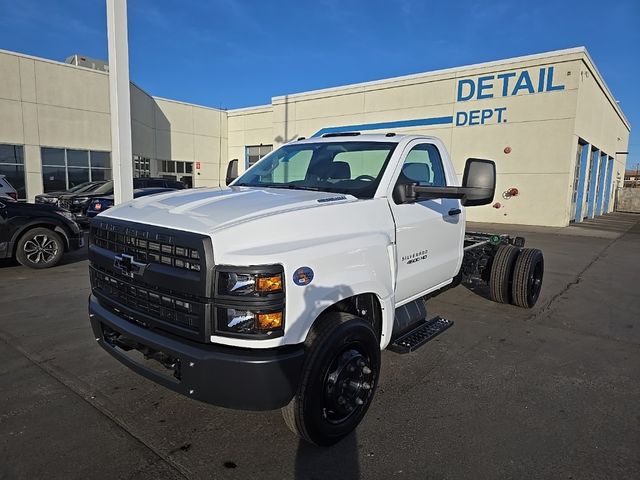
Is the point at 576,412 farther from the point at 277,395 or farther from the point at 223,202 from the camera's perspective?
the point at 223,202

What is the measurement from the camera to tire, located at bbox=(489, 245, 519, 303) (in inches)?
226

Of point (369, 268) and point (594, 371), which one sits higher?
point (369, 268)

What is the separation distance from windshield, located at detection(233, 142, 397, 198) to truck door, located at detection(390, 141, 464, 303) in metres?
0.23

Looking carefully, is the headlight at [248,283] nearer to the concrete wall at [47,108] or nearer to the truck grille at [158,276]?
the truck grille at [158,276]

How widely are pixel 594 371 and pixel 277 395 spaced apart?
3.18m

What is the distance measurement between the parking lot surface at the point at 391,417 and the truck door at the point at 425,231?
80cm

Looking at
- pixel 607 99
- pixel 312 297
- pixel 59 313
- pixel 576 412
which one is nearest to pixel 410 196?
pixel 312 297

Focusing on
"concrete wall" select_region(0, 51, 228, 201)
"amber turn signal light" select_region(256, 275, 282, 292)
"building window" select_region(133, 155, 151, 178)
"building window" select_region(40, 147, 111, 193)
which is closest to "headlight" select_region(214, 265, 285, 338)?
"amber turn signal light" select_region(256, 275, 282, 292)

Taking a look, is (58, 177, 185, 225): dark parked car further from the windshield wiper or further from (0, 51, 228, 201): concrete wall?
the windshield wiper

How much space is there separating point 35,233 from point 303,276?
24.1 ft

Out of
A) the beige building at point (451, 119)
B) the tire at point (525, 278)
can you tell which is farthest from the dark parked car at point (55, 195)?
the tire at point (525, 278)

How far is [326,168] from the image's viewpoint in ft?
12.8

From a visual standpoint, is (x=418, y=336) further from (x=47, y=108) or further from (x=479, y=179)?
(x=47, y=108)

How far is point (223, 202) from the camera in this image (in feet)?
9.55
